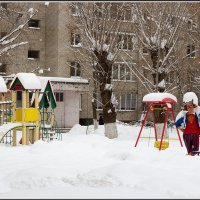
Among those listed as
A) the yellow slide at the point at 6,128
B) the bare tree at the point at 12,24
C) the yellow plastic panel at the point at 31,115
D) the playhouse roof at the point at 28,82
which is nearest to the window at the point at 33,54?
the bare tree at the point at 12,24

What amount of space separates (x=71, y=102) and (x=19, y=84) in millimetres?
12923

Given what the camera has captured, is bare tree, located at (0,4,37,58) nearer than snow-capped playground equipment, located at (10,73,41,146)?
No

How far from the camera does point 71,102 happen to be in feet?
94.2

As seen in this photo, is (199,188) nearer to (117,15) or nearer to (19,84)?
(19,84)

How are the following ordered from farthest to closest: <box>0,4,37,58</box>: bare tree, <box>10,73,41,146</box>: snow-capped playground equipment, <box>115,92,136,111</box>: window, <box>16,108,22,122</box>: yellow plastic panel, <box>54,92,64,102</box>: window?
<box>115,92,136,111</box>: window → <box>54,92,64,102</box>: window → <box>0,4,37,58</box>: bare tree → <box>16,108,22,122</box>: yellow plastic panel → <box>10,73,41,146</box>: snow-capped playground equipment

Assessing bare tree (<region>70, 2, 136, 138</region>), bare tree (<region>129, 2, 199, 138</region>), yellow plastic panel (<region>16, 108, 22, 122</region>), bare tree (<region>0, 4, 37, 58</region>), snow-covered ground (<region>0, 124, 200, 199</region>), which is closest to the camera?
snow-covered ground (<region>0, 124, 200, 199</region>)

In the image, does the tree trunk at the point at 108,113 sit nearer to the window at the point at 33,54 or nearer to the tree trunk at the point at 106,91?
the tree trunk at the point at 106,91

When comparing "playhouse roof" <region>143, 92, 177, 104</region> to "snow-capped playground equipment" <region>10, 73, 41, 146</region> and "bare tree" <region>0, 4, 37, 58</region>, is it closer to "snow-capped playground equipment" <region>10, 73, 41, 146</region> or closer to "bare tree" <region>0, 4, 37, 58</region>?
"snow-capped playground equipment" <region>10, 73, 41, 146</region>

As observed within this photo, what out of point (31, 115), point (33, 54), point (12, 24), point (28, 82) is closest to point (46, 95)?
point (28, 82)

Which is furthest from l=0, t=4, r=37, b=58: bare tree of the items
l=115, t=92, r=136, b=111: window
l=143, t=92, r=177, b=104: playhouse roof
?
l=143, t=92, r=177, b=104: playhouse roof

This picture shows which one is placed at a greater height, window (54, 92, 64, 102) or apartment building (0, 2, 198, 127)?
apartment building (0, 2, 198, 127)

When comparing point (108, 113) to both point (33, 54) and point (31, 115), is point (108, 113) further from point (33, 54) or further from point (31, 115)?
point (33, 54)

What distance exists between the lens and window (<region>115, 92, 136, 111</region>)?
3662 centimetres

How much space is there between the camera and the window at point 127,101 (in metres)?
36.6
